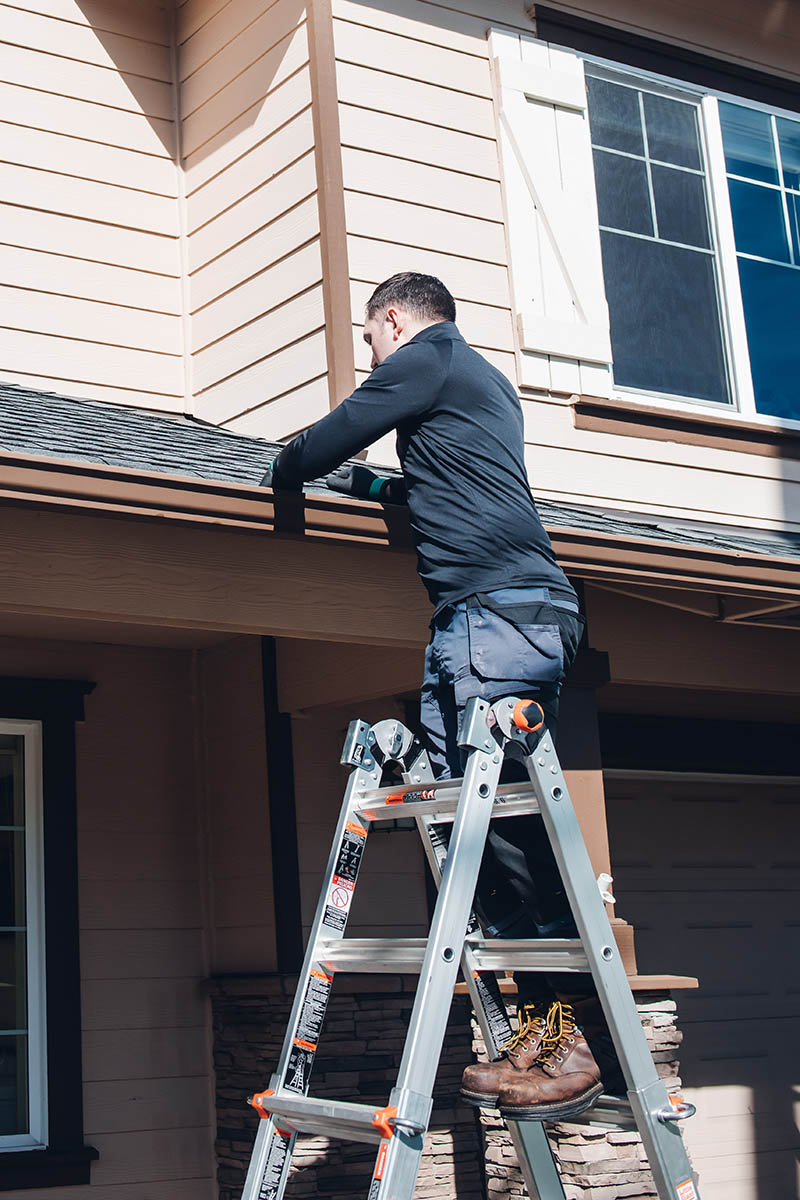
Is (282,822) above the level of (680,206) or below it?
below

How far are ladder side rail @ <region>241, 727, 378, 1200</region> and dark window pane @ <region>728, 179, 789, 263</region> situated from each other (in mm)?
4590

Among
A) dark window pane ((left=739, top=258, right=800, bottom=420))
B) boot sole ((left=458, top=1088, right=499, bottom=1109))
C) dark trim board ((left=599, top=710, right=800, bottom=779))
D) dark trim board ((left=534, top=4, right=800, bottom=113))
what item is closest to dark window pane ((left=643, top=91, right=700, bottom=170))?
dark trim board ((left=534, top=4, right=800, bottom=113))

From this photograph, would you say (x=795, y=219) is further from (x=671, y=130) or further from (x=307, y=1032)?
(x=307, y=1032)

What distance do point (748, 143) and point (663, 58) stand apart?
639mm

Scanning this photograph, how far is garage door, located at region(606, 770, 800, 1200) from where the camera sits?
23.7 feet

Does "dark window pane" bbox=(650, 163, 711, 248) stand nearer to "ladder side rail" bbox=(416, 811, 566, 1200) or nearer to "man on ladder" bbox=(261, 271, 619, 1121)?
"man on ladder" bbox=(261, 271, 619, 1121)

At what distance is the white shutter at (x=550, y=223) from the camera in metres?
6.18

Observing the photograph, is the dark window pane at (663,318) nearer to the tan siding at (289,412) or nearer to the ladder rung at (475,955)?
the tan siding at (289,412)

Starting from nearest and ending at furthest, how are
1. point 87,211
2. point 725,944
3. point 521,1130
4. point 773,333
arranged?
point 521,1130, point 87,211, point 773,333, point 725,944

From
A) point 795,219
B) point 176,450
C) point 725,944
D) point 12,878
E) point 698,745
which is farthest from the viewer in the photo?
point 698,745

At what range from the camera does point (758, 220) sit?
721 cm

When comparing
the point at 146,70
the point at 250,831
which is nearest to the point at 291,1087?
the point at 250,831

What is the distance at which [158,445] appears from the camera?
495 centimetres

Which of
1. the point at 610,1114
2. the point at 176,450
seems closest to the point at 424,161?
the point at 176,450
